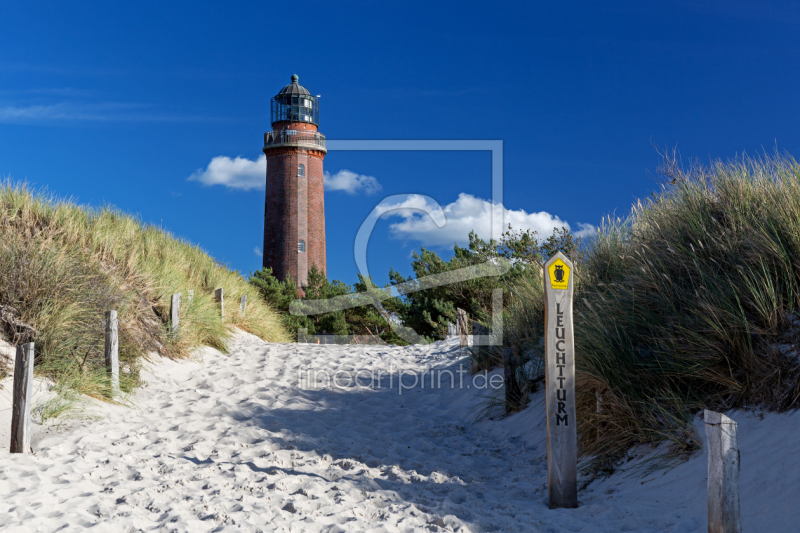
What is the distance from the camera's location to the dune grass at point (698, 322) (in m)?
Answer: 4.90

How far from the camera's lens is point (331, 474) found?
17.4 feet

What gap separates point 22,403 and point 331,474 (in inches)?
129

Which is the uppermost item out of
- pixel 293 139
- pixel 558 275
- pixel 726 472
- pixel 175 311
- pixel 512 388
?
pixel 293 139

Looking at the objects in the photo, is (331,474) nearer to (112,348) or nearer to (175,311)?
(112,348)

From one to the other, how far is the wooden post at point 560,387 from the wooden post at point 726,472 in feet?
4.17

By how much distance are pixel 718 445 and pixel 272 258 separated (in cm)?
2614

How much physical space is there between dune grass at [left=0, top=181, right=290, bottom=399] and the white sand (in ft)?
3.12

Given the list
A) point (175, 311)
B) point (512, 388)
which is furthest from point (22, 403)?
point (512, 388)

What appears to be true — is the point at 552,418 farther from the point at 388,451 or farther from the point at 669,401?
the point at 388,451

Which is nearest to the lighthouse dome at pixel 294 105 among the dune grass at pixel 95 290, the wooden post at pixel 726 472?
the dune grass at pixel 95 290

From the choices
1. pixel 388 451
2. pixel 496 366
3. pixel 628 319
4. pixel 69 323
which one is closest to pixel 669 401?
pixel 628 319

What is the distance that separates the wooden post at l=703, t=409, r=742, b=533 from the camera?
3.48 meters

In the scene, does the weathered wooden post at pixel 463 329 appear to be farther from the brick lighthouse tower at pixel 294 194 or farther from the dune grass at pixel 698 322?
the brick lighthouse tower at pixel 294 194

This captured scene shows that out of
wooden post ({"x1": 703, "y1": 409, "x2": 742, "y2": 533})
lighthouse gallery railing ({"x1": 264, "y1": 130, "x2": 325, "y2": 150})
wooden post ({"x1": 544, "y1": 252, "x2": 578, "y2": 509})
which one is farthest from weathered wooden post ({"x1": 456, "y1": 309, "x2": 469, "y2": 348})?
lighthouse gallery railing ({"x1": 264, "y1": 130, "x2": 325, "y2": 150})
